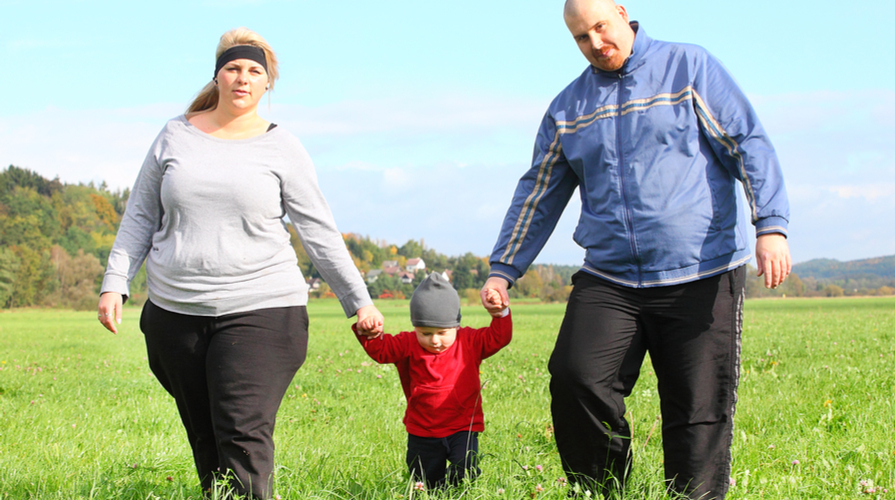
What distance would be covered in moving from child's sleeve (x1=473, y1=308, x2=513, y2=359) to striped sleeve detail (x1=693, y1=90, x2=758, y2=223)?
1.24 meters

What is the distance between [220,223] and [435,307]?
1122 millimetres

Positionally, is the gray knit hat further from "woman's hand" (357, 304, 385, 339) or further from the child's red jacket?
"woman's hand" (357, 304, 385, 339)

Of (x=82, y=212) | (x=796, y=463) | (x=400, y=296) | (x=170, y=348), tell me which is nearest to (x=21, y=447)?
(x=170, y=348)

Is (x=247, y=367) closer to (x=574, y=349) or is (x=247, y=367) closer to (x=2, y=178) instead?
(x=574, y=349)

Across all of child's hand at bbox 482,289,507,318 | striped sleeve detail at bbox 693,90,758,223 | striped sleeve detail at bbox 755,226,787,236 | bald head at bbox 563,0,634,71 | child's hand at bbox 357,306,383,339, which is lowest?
child's hand at bbox 357,306,383,339

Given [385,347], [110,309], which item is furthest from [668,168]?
[110,309]

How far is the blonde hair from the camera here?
3.32 meters

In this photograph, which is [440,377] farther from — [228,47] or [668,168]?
[228,47]

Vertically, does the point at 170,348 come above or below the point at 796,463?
above

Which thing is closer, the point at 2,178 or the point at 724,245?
the point at 724,245

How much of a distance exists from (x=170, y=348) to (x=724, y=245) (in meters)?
2.47

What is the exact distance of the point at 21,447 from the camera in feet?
16.1

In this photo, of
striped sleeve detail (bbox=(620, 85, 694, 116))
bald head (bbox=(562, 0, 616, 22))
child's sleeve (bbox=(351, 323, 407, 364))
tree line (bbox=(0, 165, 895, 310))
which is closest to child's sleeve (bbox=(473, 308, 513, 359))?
child's sleeve (bbox=(351, 323, 407, 364))

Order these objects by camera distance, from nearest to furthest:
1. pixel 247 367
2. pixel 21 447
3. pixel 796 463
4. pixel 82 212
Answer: pixel 247 367, pixel 796 463, pixel 21 447, pixel 82 212
